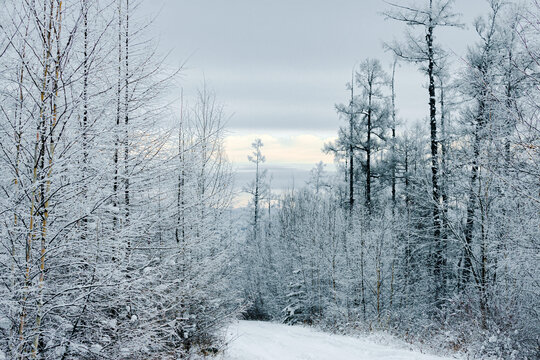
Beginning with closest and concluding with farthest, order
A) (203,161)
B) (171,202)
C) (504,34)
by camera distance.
A: 1. (171,202)
2. (203,161)
3. (504,34)

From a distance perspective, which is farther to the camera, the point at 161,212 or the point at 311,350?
the point at 311,350

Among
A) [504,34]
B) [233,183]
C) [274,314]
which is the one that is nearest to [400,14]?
[504,34]

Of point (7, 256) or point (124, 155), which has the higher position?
point (124, 155)

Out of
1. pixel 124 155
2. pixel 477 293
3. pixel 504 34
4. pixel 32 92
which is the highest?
pixel 504 34

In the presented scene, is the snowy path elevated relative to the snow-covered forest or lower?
lower

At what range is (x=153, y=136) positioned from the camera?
546 cm

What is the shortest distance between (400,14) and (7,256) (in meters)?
15.2

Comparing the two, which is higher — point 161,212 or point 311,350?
point 161,212

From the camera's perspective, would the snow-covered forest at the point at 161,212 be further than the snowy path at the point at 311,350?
No

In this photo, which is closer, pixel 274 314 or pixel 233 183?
pixel 233 183

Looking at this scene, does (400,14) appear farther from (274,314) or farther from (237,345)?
(274,314)

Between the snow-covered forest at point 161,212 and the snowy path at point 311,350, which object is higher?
the snow-covered forest at point 161,212

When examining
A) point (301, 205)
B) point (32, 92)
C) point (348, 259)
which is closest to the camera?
point (32, 92)

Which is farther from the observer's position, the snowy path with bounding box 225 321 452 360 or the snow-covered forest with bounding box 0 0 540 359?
the snowy path with bounding box 225 321 452 360
